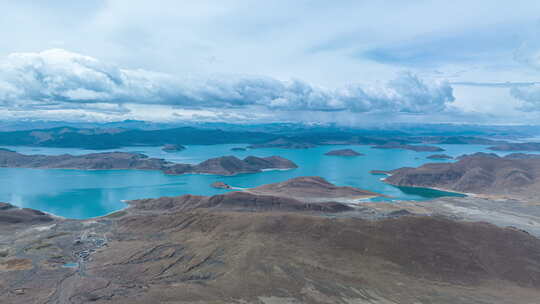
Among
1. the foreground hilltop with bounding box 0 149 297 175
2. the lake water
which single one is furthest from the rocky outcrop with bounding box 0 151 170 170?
the lake water

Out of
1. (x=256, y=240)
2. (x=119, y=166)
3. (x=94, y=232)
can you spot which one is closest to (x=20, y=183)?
(x=119, y=166)

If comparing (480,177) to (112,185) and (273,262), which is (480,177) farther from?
(112,185)

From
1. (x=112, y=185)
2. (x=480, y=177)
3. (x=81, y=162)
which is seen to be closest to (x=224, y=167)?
(x=112, y=185)

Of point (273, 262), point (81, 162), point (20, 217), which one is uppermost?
point (273, 262)

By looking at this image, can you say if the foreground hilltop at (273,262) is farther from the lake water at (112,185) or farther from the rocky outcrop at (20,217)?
the lake water at (112,185)

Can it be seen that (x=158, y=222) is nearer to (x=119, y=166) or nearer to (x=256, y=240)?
(x=256, y=240)

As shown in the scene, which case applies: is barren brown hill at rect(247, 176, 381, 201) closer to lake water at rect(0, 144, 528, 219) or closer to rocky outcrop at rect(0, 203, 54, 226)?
lake water at rect(0, 144, 528, 219)
